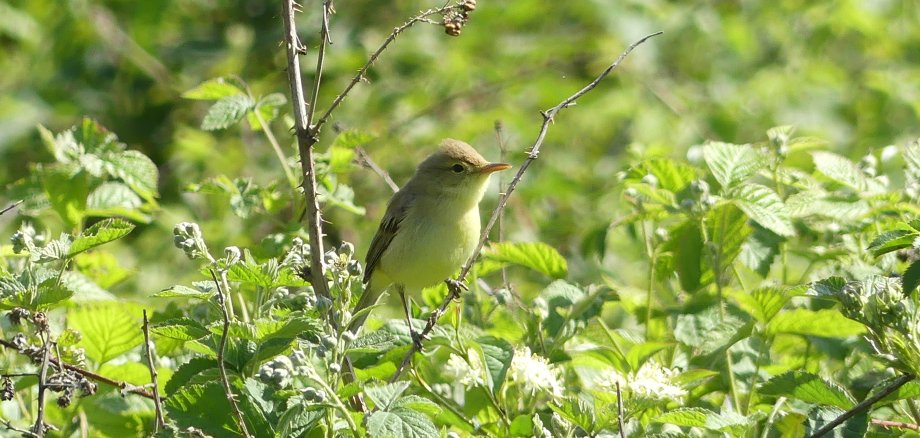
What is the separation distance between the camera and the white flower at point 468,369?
93.7 inches

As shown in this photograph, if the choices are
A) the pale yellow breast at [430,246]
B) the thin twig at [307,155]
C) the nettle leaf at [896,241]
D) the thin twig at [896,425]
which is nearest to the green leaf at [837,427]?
the thin twig at [896,425]

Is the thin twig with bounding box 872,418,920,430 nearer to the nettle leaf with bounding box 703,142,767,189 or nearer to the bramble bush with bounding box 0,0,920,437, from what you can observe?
the bramble bush with bounding box 0,0,920,437

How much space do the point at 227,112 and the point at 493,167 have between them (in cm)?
104

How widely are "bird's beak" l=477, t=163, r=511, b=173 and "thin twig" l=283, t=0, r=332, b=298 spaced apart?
149 cm

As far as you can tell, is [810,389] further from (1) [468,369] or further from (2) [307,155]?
Answer: (2) [307,155]

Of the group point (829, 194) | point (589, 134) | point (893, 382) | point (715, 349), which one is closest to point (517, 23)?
point (589, 134)

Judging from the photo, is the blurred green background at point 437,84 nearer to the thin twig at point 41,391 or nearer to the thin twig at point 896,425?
the thin twig at point 896,425

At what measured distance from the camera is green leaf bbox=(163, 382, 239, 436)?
2094 mm

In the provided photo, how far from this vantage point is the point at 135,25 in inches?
258

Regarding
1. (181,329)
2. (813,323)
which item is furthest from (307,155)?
(813,323)

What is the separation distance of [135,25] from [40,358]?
4.73 m

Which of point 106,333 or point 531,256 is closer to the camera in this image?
point 106,333

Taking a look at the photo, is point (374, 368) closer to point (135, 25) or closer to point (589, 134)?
point (135, 25)

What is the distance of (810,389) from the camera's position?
7.13 feet
